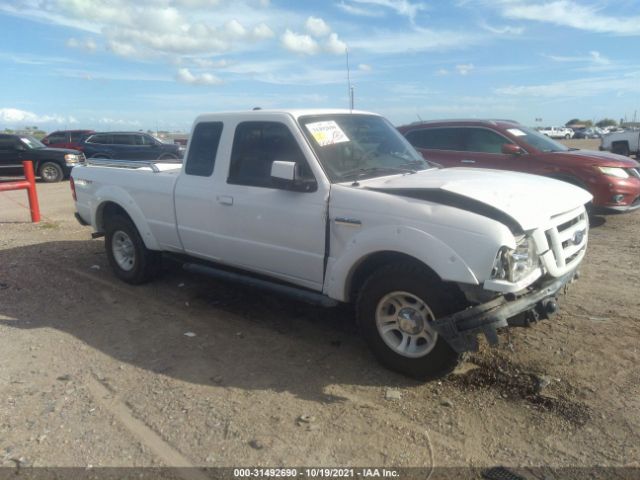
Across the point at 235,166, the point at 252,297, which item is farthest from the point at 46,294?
the point at 235,166

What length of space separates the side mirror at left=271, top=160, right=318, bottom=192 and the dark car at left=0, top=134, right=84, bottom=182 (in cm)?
1490

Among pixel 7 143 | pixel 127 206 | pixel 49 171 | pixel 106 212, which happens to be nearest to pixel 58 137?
pixel 7 143

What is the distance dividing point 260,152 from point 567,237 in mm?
2575

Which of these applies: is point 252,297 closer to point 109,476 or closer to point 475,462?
point 109,476

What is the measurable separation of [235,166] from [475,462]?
10.2 ft

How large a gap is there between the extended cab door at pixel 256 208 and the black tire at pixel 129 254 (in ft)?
3.01

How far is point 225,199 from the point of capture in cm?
466

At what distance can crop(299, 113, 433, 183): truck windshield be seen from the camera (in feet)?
13.7

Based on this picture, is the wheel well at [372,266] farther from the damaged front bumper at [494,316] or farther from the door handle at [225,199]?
the door handle at [225,199]

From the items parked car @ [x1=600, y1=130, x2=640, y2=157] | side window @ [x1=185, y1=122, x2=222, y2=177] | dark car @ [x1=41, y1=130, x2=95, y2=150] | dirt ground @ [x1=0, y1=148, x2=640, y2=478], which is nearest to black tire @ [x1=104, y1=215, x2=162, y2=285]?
dirt ground @ [x1=0, y1=148, x2=640, y2=478]

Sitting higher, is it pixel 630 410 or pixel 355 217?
pixel 355 217

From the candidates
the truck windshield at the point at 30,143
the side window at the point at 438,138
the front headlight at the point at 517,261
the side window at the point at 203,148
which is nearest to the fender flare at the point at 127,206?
the side window at the point at 203,148

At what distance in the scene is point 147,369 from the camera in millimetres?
4016

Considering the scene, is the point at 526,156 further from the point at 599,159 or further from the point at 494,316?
the point at 494,316
